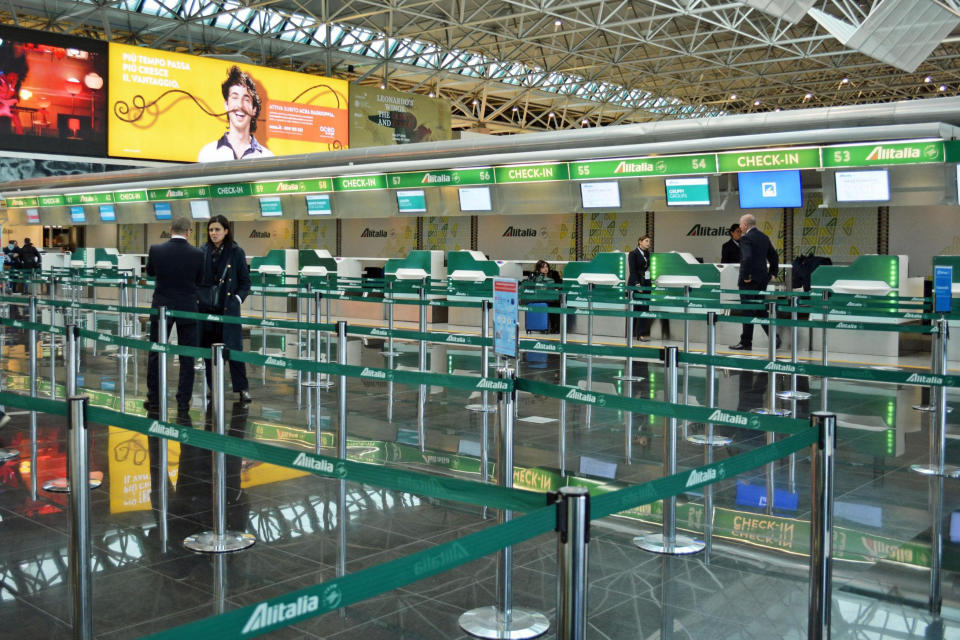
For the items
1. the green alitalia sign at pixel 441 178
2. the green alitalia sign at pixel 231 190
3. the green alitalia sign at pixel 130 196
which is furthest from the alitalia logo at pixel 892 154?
the green alitalia sign at pixel 130 196

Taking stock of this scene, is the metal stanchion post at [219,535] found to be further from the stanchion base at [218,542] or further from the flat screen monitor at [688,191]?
the flat screen monitor at [688,191]

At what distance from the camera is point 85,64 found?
→ 19078 mm

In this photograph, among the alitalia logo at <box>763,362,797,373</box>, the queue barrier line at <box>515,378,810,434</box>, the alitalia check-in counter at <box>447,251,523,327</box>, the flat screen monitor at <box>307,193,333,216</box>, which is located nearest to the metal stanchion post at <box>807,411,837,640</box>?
the queue barrier line at <box>515,378,810,434</box>

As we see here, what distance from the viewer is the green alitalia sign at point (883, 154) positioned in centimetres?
1148

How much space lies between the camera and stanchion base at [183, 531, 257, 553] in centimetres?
449

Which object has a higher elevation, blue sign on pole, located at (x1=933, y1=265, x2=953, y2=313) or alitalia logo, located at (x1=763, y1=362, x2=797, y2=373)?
blue sign on pole, located at (x1=933, y1=265, x2=953, y2=313)

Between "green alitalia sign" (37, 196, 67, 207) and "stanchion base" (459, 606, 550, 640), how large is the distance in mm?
26400

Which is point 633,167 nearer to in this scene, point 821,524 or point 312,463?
point 821,524

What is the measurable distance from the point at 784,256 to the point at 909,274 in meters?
1.92

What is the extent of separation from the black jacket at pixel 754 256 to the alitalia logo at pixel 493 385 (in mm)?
8739

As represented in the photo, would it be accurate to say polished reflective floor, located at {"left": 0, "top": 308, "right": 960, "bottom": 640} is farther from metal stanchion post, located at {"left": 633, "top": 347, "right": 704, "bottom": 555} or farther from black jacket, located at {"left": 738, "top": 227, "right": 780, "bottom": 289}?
black jacket, located at {"left": 738, "top": 227, "right": 780, "bottom": 289}

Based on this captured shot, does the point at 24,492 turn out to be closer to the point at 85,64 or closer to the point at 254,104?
the point at 85,64

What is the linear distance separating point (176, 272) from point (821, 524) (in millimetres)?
6634

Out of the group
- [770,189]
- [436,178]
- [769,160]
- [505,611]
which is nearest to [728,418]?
[505,611]
